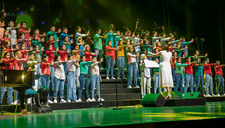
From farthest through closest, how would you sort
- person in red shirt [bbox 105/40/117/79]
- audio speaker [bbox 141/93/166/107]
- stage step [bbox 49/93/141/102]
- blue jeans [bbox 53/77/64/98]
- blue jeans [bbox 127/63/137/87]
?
person in red shirt [bbox 105/40/117/79]
blue jeans [bbox 127/63/137/87]
stage step [bbox 49/93/141/102]
blue jeans [bbox 53/77/64/98]
audio speaker [bbox 141/93/166/107]

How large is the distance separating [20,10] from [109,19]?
14.7 ft

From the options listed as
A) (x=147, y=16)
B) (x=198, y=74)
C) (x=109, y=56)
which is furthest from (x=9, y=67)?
(x=147, y=16)

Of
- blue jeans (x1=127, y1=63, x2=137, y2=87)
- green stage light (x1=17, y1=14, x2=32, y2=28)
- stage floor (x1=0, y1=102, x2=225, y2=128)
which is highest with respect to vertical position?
green stage light (x1=17, y1=14, x2=32, y2=28)

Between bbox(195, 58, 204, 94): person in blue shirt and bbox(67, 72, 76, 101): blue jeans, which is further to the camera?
bbox(195, 58, 204, 94): person in blue shirt

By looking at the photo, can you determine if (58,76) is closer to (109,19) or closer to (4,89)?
(4,89)

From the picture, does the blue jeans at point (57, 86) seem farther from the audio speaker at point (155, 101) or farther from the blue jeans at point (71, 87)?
the audio speaker at point (155, 101)

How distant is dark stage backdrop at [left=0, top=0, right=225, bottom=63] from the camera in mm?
11578

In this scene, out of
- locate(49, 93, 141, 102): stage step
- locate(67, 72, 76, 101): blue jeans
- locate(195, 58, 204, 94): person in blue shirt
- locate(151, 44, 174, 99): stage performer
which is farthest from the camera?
locate(195, 58, 204, 94): person in blue shirt

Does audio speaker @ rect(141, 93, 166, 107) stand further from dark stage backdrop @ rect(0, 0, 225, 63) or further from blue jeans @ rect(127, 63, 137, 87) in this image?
dark stage backdrop @ rect(0, 0, 225, 63)

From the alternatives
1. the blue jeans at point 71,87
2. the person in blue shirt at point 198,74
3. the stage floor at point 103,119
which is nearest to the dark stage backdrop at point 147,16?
the person in blue shirt at point 198,74

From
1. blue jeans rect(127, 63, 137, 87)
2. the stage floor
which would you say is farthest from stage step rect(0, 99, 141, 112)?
the stage floor

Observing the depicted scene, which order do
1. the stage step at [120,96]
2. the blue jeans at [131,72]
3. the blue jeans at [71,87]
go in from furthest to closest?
the blue jeans at [131,72] < the stage step at [120,96] < the blue jeans at [71,87]

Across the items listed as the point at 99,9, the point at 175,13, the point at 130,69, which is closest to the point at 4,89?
the point at 130,69

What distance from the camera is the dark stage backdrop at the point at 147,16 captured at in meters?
11.6
